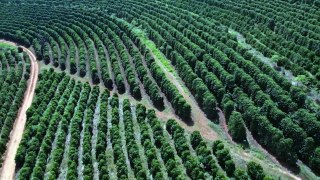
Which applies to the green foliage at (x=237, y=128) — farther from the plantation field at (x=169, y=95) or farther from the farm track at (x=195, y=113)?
the farm track at (x=195, y=113)

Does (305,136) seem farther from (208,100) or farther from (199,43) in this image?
(199,43)

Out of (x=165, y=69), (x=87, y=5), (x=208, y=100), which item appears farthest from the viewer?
(x=87, y=5)

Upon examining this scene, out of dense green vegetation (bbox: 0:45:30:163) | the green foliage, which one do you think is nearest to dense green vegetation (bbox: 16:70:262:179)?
dense green vegetation (bbox: 0:45:30:163)

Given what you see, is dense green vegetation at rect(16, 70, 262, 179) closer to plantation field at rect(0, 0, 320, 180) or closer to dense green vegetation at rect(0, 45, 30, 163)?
plantation field at rect(0, 0, 320, 180)

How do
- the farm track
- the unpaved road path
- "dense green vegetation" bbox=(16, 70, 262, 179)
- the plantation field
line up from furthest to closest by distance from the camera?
the farm track < the unpaved road path < the plantation field < "dense green vegetation" bbox=(16, 70, 262, 179)

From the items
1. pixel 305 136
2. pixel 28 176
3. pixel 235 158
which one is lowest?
pixel 28 176

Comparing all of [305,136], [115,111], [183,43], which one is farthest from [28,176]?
[183,43]
